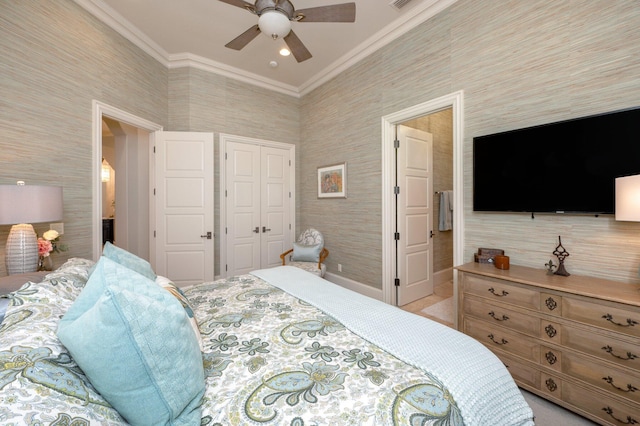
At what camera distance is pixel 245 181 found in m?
4.17

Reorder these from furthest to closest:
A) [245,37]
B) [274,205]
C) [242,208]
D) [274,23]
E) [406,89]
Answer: [274,205] < [242,208] < [406,89] < [245,37] < [274,23]

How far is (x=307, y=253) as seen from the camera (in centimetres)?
393

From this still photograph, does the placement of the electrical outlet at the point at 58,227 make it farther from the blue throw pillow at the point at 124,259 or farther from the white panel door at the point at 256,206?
the white panel door at the point at 256,206

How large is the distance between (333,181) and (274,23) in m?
2.25

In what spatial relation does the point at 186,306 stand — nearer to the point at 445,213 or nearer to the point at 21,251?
the point at 21,251

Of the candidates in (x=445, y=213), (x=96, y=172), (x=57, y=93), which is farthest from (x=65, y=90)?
(x=445, y=213)

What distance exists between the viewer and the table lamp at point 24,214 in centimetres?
164

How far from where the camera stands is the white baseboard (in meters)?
3.44

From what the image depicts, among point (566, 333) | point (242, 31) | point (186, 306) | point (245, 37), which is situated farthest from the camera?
point (242, 31)

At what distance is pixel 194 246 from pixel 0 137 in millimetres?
2081

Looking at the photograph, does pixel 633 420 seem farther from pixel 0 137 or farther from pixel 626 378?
pixel 0 137

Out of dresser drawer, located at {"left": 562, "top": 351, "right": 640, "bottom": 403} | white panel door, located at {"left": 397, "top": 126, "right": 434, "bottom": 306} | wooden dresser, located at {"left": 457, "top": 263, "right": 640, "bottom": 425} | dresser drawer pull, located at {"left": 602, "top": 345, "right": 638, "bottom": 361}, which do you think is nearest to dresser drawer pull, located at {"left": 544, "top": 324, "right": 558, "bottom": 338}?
wooden dresser, located at {"left": 457, "top": 263, "right": 640, "bottom": 425}

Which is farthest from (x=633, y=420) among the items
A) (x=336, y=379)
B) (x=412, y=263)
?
(x=412, y=263)

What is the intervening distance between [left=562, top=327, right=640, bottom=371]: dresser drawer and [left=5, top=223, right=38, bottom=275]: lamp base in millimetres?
3607
